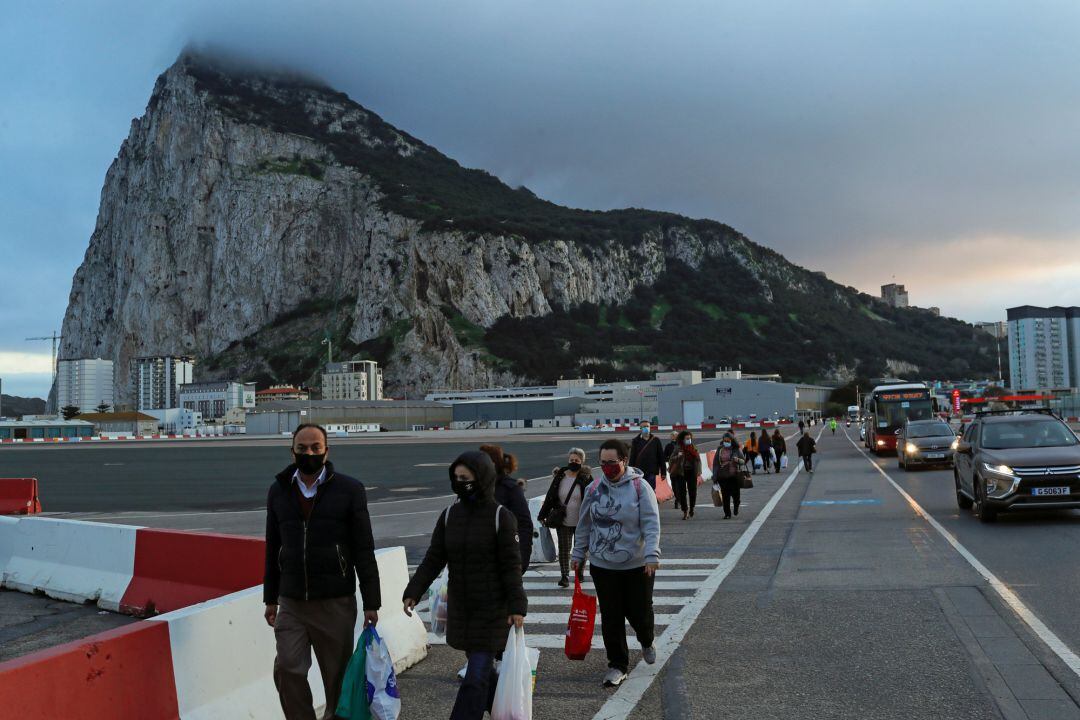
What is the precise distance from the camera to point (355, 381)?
173750 mm

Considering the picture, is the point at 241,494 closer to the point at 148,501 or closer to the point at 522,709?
the point at 148,501

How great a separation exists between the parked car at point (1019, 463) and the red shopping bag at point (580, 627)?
9.34 m

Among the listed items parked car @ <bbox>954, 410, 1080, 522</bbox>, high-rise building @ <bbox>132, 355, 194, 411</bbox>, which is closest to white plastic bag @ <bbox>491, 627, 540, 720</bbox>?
parked car @ <bbox>954, 410, 1080, 522</bbox>

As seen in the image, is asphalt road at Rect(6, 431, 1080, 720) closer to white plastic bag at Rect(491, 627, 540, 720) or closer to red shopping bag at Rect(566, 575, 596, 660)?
red shopping bag at Rect(566, 575, 596, 660)

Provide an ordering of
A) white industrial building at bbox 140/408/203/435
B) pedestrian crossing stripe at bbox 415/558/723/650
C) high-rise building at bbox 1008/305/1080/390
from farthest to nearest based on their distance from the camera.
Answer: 1. white industrial building at bbox 140/408/203/435
2. high-rise building at bbox 1008/305/1080/390
3. pedestrian crossing stripe at bbox 415/558/723/650

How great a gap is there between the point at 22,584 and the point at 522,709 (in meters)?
8.25

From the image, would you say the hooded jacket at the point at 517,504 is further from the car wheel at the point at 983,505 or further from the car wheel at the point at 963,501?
the car wheel at the point at 963,501

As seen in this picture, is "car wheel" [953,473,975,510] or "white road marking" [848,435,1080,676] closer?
"white road marking" [848,435,1080,676]

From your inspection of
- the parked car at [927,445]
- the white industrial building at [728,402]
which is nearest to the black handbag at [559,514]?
the parked car at [927,445]

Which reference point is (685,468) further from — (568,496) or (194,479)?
(194,479)

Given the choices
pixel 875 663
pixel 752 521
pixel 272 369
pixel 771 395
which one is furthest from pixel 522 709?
pixel 272 369

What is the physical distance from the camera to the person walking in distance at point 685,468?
16453mm

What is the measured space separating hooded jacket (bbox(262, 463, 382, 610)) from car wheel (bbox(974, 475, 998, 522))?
1166 cm

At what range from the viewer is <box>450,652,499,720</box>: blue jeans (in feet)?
14.6
